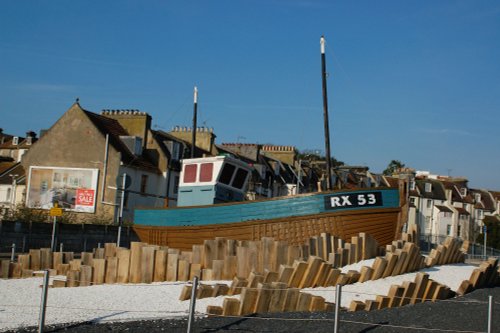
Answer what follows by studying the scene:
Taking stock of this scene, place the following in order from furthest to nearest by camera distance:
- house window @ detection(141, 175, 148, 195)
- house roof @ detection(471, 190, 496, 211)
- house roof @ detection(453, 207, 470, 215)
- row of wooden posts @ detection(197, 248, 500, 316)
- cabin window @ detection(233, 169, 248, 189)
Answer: house roof @ detection(471, 190, 496, 211)
house roof @ detection(453, 207, 470, 215)
house window @ detection(141, 175, 148, 195)
cabin window @ detection(233, 169, 248, 189)
row of wooden posts @ detection(197, 248, 500, 316)

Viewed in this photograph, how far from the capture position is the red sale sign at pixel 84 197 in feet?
115

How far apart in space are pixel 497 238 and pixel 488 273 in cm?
5363

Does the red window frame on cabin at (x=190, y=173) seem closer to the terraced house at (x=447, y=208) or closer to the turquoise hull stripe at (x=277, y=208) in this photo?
the turquoise hull stripe at (x=277, y=208)

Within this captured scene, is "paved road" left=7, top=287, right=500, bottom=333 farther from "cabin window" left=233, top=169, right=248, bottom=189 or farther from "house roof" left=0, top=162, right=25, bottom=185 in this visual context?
"house roof" left=0, top=162, right=25, bottom=185

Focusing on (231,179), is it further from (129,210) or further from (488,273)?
(129,210)

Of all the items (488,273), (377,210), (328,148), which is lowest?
(488,273)

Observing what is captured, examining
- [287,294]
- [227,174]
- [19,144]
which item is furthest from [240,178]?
[19,144]

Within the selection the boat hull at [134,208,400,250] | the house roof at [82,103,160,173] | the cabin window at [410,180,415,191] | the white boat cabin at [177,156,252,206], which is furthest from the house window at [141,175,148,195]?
the cabin window at [410,180,415,191]

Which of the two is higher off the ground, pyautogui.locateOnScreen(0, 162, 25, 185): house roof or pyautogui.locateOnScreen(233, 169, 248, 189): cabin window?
pyautogui.locateOnScreen(0, 162, 25, 185): house roof

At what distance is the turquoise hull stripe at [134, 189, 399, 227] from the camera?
16.7 m

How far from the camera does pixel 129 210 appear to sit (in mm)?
35906

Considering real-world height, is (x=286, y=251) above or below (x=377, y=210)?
below

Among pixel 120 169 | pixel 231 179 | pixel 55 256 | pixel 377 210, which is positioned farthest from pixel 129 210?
pixel 377 210

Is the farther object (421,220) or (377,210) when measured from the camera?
(421,220)
